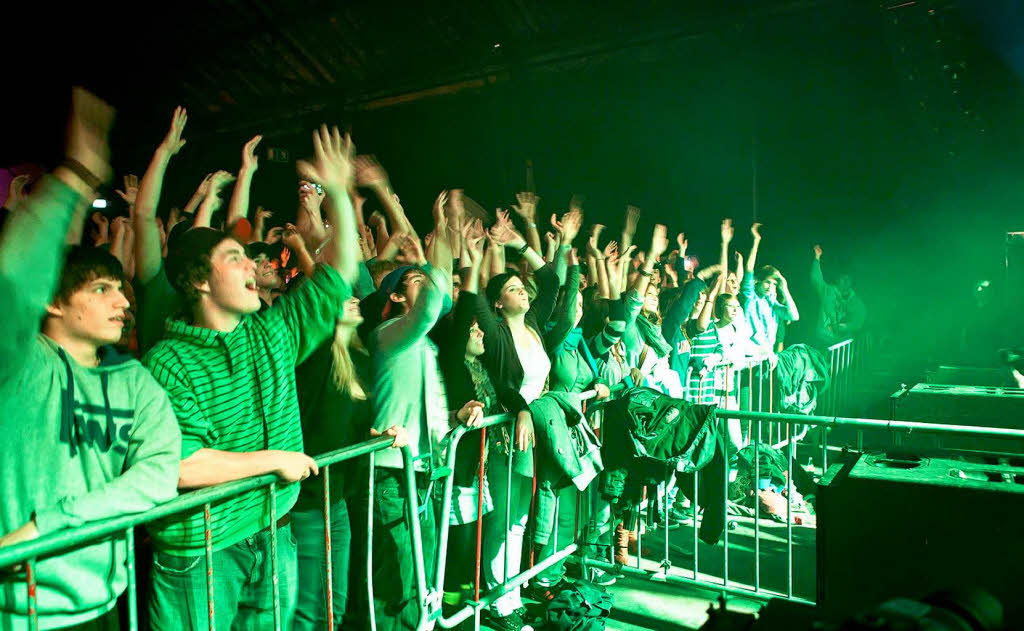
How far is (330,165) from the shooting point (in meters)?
2.86

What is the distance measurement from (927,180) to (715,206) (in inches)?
149

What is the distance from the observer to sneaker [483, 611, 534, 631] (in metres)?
3.86

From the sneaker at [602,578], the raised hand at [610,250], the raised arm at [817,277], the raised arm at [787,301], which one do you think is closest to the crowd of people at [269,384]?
the sneaker at [602,578]

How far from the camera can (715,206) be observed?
10.5 metres

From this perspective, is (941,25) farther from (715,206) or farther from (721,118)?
(715,206)

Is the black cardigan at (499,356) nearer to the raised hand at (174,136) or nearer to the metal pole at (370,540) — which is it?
the metal pole at (370,540)

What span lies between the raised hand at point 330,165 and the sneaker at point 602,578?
10.6 feet

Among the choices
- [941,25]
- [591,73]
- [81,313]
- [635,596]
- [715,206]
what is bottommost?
[635,596]

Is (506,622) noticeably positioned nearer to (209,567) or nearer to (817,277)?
(209,567)

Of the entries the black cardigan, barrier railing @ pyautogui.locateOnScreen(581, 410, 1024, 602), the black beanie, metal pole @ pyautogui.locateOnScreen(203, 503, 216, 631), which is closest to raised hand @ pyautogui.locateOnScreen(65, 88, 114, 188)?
metal pole @ pyautogui.locateOnScreen(203, 503, 216, 631)

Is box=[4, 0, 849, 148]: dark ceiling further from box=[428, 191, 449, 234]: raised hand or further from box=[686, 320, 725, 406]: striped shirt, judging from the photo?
box=[428, 191, 449, 234]: raised hand

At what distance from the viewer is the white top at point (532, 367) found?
4215 millimetres

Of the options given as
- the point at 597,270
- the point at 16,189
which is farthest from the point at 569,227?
the point at 16,189

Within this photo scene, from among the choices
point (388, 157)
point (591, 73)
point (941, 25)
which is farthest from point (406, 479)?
point (388, 157)
